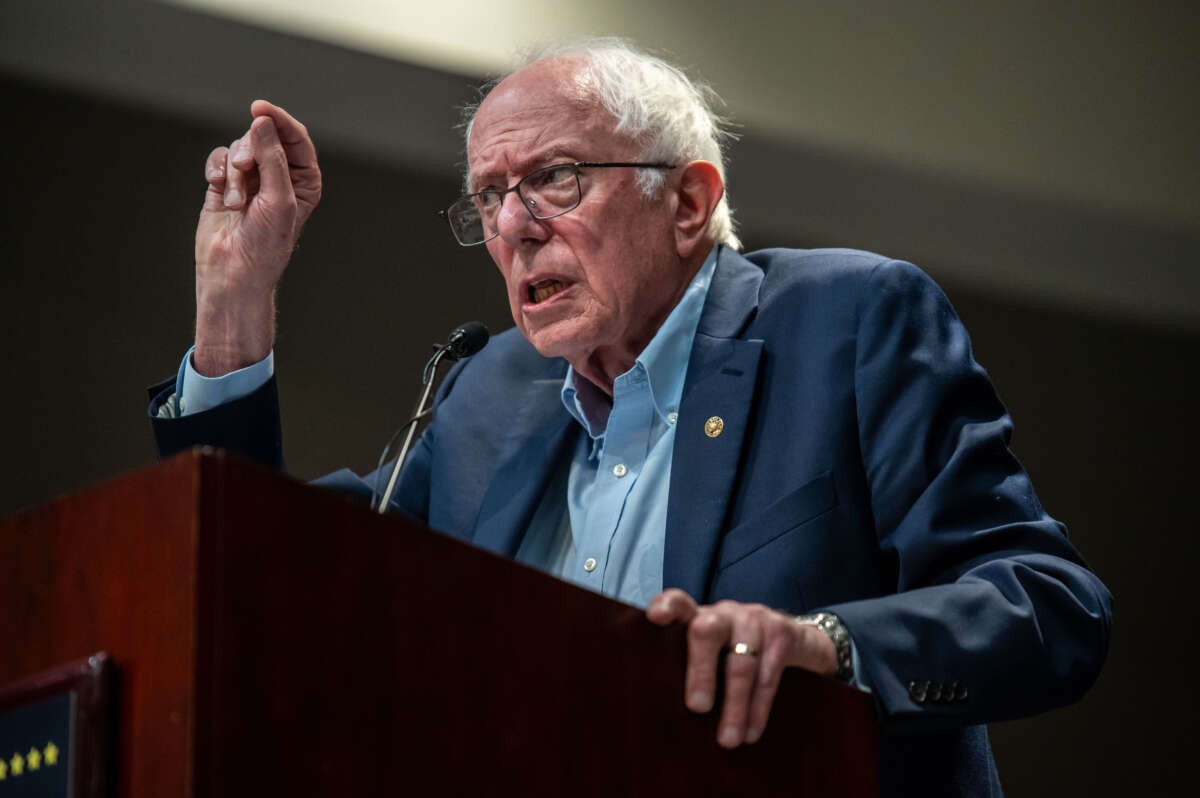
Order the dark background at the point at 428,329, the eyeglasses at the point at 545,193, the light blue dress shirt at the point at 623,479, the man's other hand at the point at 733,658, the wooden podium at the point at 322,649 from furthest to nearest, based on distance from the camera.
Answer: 1. the dark background at the point at 428,329
2. the eyeglasses at the point at 545,193
3. the light blue dress shirt at the point at 623,479
4. the man's other hand at the point at 733,658
5. the wooden podium at the point at 322,649

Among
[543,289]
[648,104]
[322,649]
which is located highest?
[648,104]

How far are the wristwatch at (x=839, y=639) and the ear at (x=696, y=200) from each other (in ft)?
2.92

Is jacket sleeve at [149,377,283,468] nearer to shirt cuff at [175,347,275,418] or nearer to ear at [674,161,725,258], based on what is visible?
shirt cuff at [175,347,275,418]

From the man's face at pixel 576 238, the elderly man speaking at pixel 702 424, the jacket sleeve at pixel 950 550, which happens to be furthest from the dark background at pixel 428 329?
the jacket sleeve at pixel 950 550

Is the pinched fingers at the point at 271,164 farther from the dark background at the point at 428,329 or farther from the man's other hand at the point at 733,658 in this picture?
the dark background at the point at 428,329

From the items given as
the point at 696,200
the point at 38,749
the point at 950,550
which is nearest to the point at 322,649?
the point at 38,749

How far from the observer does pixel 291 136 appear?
6.47 feet

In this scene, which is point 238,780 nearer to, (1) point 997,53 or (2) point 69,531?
(2) point 69,531

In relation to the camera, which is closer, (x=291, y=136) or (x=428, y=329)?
(x=291, y=136)

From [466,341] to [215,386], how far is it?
1.09 feet

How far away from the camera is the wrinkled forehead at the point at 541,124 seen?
2.05 m

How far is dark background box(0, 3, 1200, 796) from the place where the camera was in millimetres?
3270

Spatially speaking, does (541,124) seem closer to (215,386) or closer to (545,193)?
(545,193)

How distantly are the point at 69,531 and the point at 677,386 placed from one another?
3.70 feet
